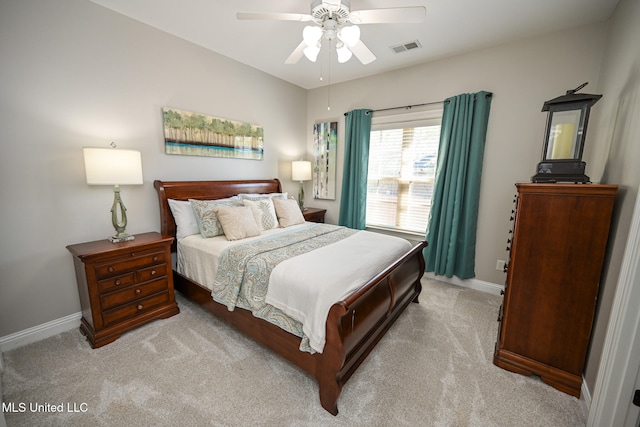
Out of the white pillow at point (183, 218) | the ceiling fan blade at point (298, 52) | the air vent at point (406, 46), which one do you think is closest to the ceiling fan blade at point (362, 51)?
the ceiling fan blade at point (298, 52)

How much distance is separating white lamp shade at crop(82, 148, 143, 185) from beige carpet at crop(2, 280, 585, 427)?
1.31 meters

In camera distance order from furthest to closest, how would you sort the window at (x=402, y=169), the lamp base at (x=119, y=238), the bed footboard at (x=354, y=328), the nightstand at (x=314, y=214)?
the nightstand at (x=314, y=214) < the window at (x=402, y=169) < the lamp base at (x=119, y=238) < the bed footboard at (x=354, y=328)

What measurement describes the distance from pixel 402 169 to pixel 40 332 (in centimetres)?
412

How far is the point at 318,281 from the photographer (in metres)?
1.52

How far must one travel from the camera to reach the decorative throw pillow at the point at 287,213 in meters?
3.08

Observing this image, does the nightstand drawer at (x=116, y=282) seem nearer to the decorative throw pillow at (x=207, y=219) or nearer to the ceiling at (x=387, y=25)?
the decorative throw pillow at (x=207, y=219)

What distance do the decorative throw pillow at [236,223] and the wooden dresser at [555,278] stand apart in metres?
2.22

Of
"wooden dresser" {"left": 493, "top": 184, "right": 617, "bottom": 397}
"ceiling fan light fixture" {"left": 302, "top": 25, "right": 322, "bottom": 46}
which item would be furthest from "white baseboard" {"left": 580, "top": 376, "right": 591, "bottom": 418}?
"ceiling fan light fixture" {"left": 302, "top": 25, "right": 322, "bottom": 46}

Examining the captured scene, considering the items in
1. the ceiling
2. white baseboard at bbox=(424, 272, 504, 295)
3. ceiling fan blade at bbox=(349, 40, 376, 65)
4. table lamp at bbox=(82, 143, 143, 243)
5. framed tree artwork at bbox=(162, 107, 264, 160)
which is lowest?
white baseboard at bbox=(424, 272, 504, 295)

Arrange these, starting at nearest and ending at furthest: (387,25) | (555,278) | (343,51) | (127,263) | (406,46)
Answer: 1. (555,278)
2. (343,51)
3. (127,263)
4. (387,25)
5. (406,46)

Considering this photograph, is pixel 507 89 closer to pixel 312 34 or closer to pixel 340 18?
pixel 340 18

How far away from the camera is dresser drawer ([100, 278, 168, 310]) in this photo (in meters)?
1.99

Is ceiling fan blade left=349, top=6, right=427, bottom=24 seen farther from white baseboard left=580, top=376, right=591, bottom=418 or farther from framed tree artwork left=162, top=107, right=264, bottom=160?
white baseboard left=580, top=376, right=591, bottom=418

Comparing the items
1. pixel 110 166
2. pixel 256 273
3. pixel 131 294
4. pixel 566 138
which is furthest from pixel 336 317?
pixel 110 166
